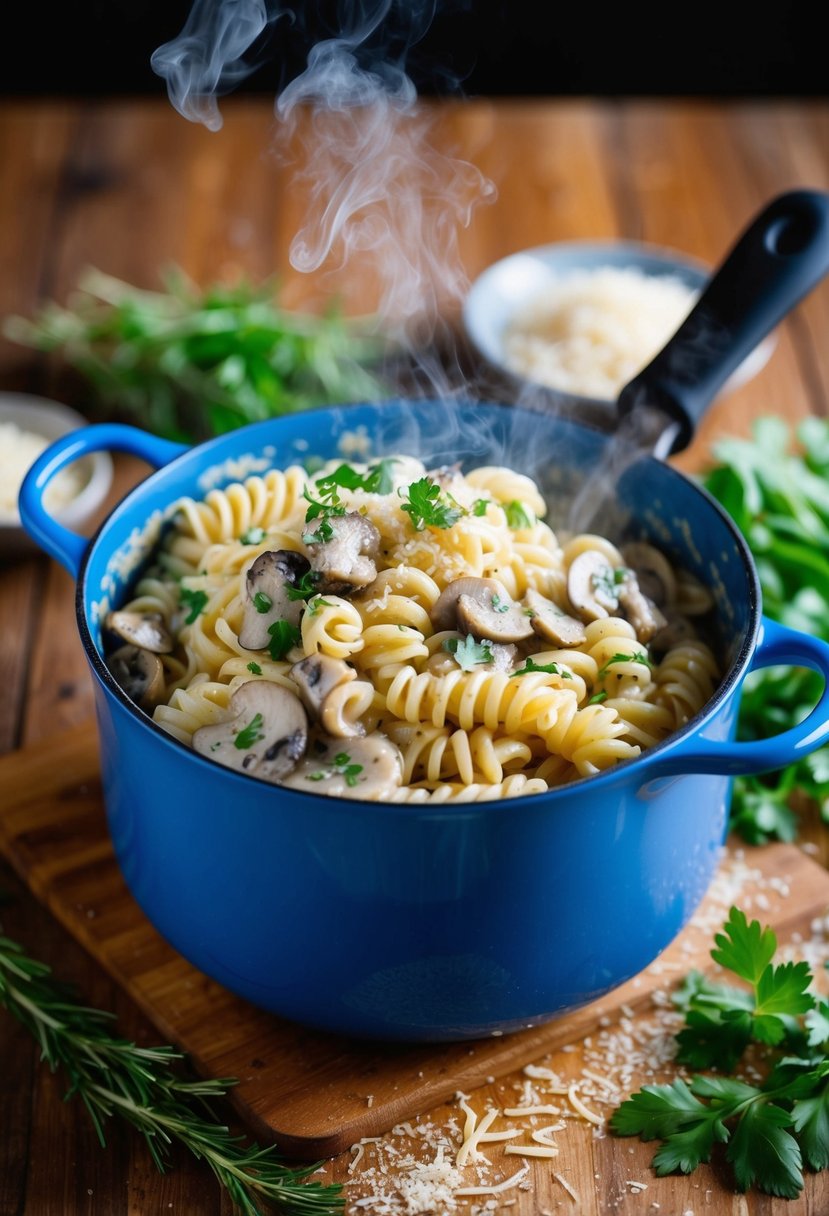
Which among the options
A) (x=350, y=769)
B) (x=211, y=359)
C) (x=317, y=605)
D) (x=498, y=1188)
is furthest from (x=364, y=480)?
(x=211, y=359)

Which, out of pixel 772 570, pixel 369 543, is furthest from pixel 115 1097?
pixel 772 570

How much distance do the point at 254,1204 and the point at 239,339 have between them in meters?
3.11

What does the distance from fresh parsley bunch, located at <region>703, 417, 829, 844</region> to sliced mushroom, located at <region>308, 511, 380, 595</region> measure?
4.02 feet

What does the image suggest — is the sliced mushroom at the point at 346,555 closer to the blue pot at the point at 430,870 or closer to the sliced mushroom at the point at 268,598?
the sliced mushroom at the point at 268,598

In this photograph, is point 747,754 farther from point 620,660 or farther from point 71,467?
point 71,467

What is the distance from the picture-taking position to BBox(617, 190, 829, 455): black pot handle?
336 centimetres

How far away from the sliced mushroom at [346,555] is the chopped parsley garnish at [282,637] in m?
0.10

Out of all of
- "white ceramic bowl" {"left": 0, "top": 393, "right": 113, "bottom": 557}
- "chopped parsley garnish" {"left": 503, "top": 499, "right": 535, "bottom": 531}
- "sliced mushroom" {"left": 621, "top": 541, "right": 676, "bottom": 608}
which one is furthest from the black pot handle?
"white ceramic bowl" {"left": 0, "top": 393, "right": 113, "bottom": 557}

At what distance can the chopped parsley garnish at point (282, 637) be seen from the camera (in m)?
2.73

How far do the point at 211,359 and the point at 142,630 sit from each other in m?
2.16

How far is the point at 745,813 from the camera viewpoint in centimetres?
335

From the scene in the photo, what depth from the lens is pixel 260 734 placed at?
2.51m

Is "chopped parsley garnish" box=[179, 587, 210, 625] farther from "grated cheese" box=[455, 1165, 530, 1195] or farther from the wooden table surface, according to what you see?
"grated cheese" box=[455, 1165, 530, 1195]

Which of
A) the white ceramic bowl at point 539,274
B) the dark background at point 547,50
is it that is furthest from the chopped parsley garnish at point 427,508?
the dark background at point 547,50
